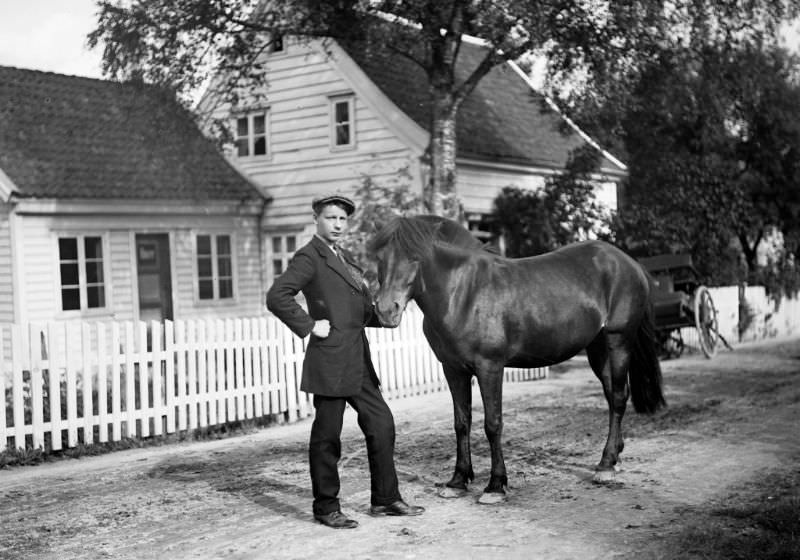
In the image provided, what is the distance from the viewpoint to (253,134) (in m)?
22.6

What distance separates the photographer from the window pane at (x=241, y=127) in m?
22.9

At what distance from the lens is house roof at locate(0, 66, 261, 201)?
59.6 ft

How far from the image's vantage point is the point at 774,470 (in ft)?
23.9

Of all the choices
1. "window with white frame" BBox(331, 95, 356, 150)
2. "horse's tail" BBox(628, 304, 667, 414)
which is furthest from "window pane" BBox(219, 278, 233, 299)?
"horse's tail" BBox(628, 304, 667, 414)

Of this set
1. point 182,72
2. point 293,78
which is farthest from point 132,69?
point 293,78

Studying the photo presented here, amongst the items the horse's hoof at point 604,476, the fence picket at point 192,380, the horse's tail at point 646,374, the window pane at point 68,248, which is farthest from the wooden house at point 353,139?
the horse's hoof at point 604,476

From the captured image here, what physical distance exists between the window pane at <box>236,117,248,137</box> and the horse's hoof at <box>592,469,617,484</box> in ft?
56.8

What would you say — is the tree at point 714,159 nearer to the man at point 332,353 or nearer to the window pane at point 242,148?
the window pane at point 242,148

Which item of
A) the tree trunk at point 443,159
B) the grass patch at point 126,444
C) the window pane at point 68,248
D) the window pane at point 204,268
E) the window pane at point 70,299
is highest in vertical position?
the tree trunk at point 443,159

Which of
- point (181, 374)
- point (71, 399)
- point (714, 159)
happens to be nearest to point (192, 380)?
point (181, 374)

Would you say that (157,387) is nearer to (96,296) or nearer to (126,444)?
(126,444)

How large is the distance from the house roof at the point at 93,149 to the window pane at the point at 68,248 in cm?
95

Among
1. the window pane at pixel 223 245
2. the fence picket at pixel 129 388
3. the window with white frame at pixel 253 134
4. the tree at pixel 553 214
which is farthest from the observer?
the window with white frame at pixel 253 134

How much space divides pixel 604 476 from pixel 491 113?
16708 millimetres
